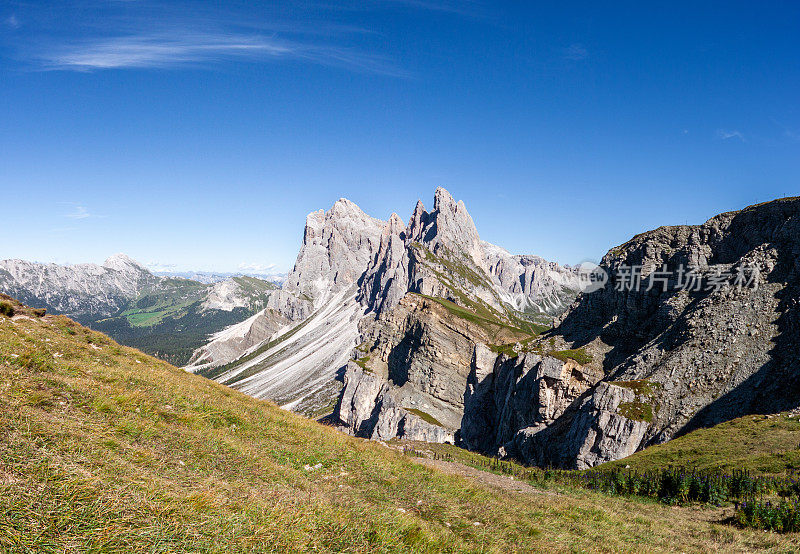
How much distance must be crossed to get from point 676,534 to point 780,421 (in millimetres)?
31295

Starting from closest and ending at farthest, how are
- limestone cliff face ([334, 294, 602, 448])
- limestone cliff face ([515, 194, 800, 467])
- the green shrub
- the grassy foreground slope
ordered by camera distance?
the grassy foreground slope, the green shrub, limestone cliff face ([515, 194, 800, 467]), limestone cliff face ([334, 294, 602, 448])

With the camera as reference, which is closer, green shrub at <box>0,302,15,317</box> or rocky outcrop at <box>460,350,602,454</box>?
green shrub at <box>0,302,15,317</box>

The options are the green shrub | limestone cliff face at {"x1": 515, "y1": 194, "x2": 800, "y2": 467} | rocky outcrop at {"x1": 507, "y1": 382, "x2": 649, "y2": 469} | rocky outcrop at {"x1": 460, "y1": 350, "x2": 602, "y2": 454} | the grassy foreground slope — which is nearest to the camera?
the grassy foreground slope

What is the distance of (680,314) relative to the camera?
204ft

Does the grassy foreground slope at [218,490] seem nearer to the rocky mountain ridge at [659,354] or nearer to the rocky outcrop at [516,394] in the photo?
the rocky mountain ridge at [659,354]

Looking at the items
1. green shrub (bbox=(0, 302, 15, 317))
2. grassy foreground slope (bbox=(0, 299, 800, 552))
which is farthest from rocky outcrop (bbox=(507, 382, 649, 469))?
green shrub (bbox=(0, 302, 15, 317))

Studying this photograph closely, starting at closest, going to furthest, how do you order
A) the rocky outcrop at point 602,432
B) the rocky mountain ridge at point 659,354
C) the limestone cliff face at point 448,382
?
the rocky mountain ridge at point 659,354 < the rocky outcrop at point 602,432 < the limestone cliff face at point 448,382

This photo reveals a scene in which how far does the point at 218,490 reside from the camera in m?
Result: 8.77

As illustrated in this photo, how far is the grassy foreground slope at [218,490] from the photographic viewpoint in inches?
241

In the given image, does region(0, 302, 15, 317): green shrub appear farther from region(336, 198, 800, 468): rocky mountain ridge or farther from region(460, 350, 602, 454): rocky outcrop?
region(460, 350, 602, 454): rocky outcrop

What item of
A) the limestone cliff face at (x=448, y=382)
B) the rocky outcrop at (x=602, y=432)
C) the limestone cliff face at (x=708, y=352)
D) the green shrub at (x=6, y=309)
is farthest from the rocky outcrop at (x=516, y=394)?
the green shrub at (x=6, y=309)

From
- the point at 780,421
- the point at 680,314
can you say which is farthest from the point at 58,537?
the point at 680,314

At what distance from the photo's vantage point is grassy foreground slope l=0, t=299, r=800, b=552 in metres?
6.13

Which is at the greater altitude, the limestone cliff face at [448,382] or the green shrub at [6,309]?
the green shrub at [6,309]
